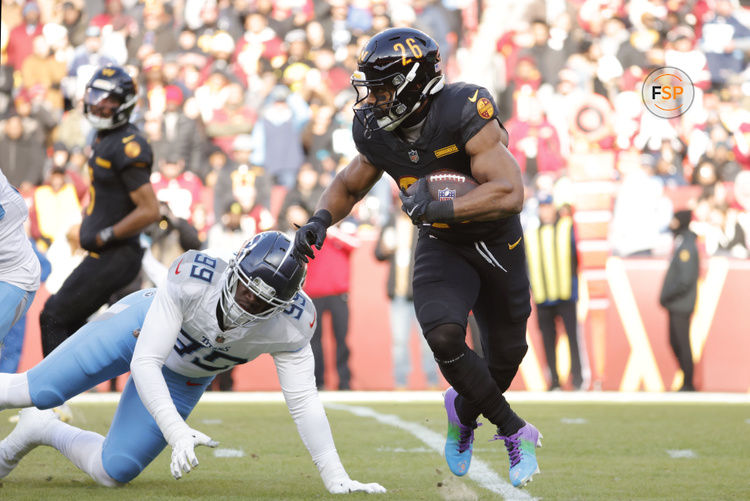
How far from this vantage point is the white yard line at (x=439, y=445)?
457 centimetres

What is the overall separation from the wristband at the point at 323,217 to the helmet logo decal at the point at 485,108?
0.75m

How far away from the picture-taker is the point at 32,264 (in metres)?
5.08

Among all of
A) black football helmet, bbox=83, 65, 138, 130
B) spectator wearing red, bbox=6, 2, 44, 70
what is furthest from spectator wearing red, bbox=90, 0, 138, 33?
black football helmet, bbox=83, 65, 138, 130

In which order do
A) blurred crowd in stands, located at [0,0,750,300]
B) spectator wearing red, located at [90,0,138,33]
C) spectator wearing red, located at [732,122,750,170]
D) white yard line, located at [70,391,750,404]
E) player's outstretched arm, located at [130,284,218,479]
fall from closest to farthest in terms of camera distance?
1. player's outstretched arm, located at [130,284,218,479]
2. white yard line, located at [70,391,750,404]
3. blurred crowd in stands, located at [0,0,750,300]
4. spectator wearing red, located at [732,122,750,170]
5. spectator wearing red, located at [90,0,138,33]

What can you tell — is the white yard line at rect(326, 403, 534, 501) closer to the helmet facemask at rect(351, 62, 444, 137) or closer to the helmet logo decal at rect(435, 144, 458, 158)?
the helmet logo decal at rect(435, 144, 458, 158)

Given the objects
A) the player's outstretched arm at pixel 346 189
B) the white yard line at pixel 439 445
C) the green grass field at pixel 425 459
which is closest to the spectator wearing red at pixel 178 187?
the green grass field at pixel 425 459

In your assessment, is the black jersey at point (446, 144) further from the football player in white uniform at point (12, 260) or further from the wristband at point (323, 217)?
the football player in white uniform at point (12, 260)

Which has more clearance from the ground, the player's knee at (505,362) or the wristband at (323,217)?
the wristband at (323,217)

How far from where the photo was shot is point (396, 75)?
4.39 meters

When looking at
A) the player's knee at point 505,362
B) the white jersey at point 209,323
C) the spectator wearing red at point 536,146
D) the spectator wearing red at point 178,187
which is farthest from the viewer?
the spectator wearing red at point 536,146

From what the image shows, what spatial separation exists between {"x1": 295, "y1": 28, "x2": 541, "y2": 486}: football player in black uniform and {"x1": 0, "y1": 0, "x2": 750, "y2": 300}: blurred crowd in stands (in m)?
6.07

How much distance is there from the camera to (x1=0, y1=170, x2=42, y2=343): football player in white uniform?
4914 mm

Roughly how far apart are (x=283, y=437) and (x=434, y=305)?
263 cm

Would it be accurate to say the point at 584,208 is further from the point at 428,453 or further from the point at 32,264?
the point at 32,264
